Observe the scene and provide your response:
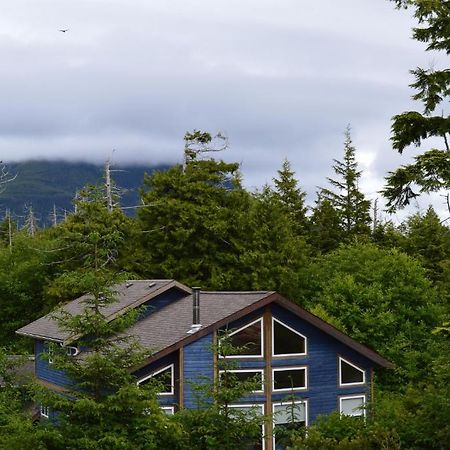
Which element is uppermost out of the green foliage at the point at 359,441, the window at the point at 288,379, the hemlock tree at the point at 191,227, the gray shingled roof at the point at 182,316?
the hemlock tree at the point at 191,227

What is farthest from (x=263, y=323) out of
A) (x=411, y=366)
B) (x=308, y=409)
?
(x=411, y=366)

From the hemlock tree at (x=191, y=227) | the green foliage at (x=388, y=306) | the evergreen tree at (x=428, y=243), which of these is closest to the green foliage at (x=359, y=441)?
the green foliage at (x=388, y=306)

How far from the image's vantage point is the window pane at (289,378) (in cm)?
2901

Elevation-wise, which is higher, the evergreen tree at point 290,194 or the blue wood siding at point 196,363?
the evergreen tree at point 290,194

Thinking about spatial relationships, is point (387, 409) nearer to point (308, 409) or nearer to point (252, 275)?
point (308, 409)

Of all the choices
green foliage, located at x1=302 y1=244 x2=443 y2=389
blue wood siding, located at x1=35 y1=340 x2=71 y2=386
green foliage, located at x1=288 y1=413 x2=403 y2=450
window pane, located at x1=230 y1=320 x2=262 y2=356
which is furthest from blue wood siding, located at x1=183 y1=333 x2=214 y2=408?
green foliage, located at x1=302 y1=244 x2=443 y2=389

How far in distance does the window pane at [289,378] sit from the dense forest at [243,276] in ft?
11.8

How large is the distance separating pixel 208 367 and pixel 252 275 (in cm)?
1572

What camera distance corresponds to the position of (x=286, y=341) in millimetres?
29266

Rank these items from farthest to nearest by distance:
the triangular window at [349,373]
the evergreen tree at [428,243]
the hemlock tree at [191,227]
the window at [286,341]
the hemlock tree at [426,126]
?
the evergreen tree at [428,243] → the hemlock tree at [191,227] → the triangular window at [349,373] → the window at [286,341] → the hemlock tree at [426,126]

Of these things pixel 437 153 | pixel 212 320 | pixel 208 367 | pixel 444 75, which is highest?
pixel 444 75

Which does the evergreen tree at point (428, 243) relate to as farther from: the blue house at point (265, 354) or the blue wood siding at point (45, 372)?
the blue wood siding at point (45, 372)

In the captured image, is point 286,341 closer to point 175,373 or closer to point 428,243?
point 175,373

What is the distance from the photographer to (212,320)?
2792 cm
